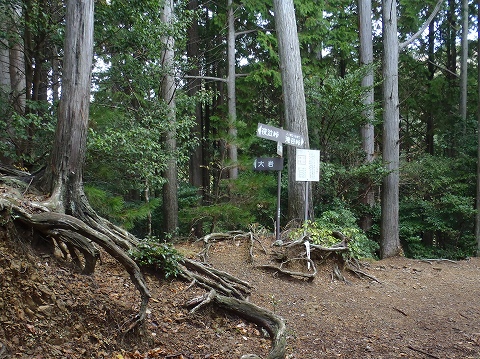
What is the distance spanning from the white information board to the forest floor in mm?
1598

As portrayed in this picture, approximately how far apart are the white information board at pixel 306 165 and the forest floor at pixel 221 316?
1.60 metres

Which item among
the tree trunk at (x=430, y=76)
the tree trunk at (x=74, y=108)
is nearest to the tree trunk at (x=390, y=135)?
the tree trunk at (x=430, y=76)

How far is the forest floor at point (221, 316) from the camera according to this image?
2596 millimetres

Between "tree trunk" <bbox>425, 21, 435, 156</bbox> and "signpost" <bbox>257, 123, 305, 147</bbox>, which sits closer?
"signpost" <bbox>257, 123, 305, 147</bbox>

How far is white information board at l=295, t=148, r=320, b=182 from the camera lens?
7.25 m

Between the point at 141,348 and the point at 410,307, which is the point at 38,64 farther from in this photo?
the point at 410,307

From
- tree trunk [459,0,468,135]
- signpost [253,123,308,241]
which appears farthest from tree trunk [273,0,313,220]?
tree trunk [459,0,468,135]

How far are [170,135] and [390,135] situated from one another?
6.67 m

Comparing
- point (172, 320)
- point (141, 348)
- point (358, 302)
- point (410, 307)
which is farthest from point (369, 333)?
point (141, 348)

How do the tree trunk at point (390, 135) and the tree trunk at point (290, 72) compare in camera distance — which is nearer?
the tree trunk at point (290, 72)

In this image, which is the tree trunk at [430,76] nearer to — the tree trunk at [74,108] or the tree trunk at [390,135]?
the tree trunk at [390,135]

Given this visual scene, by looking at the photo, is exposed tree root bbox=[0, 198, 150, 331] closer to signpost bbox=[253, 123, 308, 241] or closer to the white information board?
signpost bbox=[253, 123, 308, 241]

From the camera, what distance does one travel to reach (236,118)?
42.8ft

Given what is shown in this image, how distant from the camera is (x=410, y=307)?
5.85m
